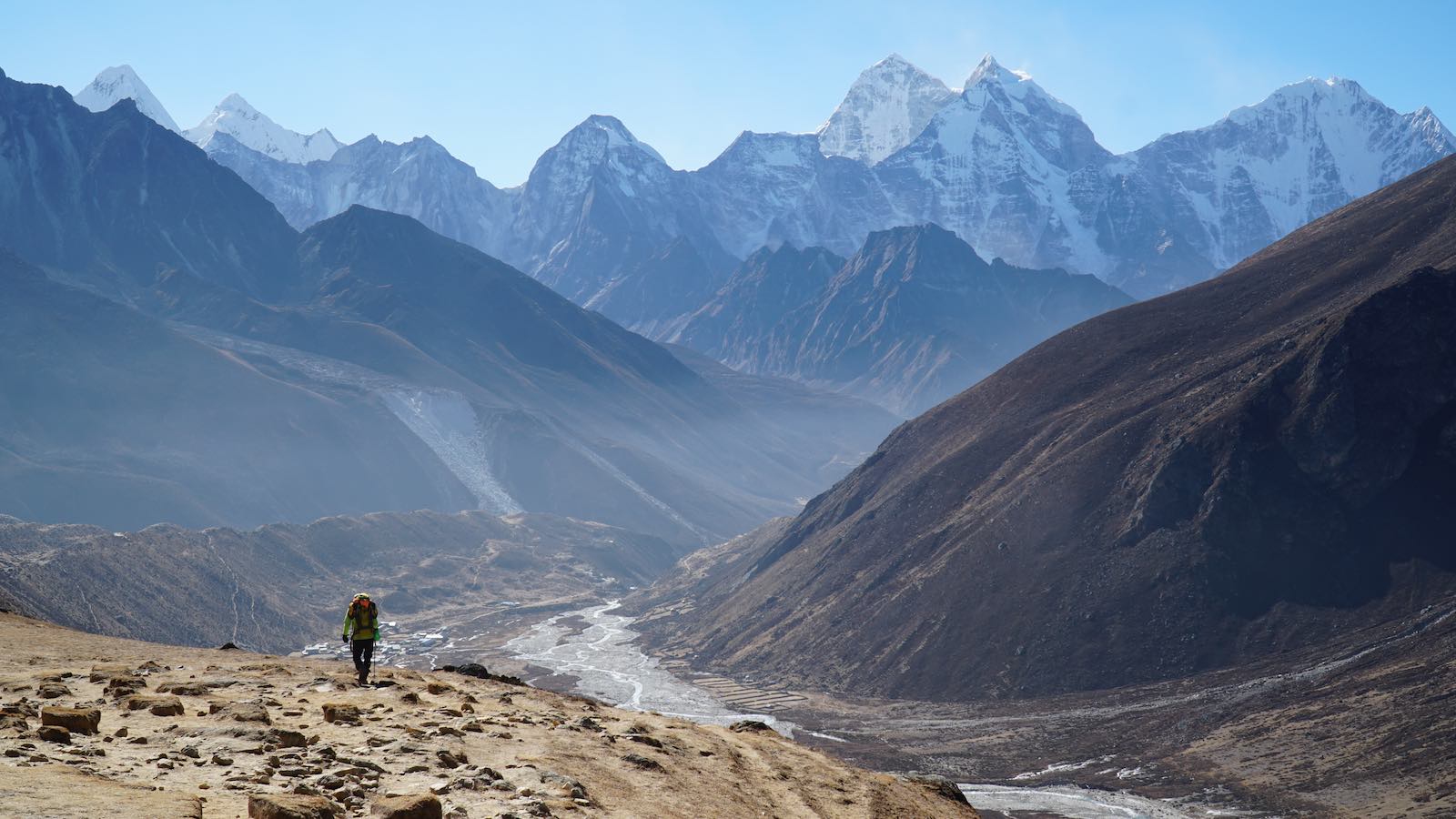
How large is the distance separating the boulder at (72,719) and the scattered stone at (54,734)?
0.62 metres

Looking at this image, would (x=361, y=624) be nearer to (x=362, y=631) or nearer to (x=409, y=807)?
(x=362, y=631)

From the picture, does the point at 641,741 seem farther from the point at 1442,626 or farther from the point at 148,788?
the point at 1442,626

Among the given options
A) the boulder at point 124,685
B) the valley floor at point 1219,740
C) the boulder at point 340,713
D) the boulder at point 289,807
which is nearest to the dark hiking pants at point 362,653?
the boulder at point 124,685

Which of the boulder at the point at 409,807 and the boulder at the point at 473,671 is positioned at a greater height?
the boulder at the point at 409,807

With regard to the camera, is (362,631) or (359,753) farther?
(362,631)

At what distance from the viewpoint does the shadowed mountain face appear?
464ft

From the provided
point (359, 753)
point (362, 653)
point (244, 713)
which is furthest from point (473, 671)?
point (359, 753)

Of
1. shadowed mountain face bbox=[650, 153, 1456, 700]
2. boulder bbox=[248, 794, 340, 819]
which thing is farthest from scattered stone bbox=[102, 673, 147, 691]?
shadowed mountain face bbox=[650, 153, 1456, 700]

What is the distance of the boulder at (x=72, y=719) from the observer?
23.1m

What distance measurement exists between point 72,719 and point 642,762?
1254 centimetres

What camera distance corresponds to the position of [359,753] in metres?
24.6

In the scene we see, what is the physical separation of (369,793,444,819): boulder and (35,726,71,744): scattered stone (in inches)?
272

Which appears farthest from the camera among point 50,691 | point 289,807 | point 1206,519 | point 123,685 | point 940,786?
point 1206,519

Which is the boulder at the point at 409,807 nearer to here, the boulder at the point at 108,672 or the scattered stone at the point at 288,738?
the scattered stone at the point at 288,738
